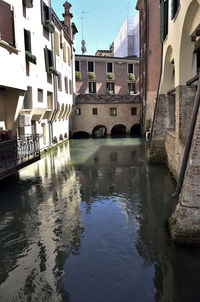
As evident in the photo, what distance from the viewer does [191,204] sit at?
5980 millimetres

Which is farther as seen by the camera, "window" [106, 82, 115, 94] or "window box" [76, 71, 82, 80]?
"window" [106, 82, 115, 94]

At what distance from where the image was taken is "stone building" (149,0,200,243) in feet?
19.8

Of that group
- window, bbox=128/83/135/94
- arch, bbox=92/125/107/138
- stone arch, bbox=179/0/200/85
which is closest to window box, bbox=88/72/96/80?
window, bbox=128/83/135/94

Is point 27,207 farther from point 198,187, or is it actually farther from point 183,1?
point 183,1

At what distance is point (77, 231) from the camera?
7.17 meters

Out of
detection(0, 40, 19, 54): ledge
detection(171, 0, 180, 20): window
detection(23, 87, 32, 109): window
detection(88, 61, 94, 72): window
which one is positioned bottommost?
detection(23, 87, 32, 109): window

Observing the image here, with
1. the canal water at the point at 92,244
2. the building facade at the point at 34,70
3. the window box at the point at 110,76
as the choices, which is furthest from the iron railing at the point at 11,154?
the window box at the point at 110,76

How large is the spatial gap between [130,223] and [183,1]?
792 centimetres

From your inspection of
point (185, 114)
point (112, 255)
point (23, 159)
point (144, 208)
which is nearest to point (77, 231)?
point (112, 255)

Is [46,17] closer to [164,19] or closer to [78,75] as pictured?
[164,19]

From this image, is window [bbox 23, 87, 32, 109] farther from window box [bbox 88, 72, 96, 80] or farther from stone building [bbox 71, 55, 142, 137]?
window box [bbox 88, 72, 96, 80]

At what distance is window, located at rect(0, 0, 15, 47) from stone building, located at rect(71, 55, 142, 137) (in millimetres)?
22581

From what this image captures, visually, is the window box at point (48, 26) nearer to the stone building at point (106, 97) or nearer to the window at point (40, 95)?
the window at point (40, 95)

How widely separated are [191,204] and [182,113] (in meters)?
5.06
